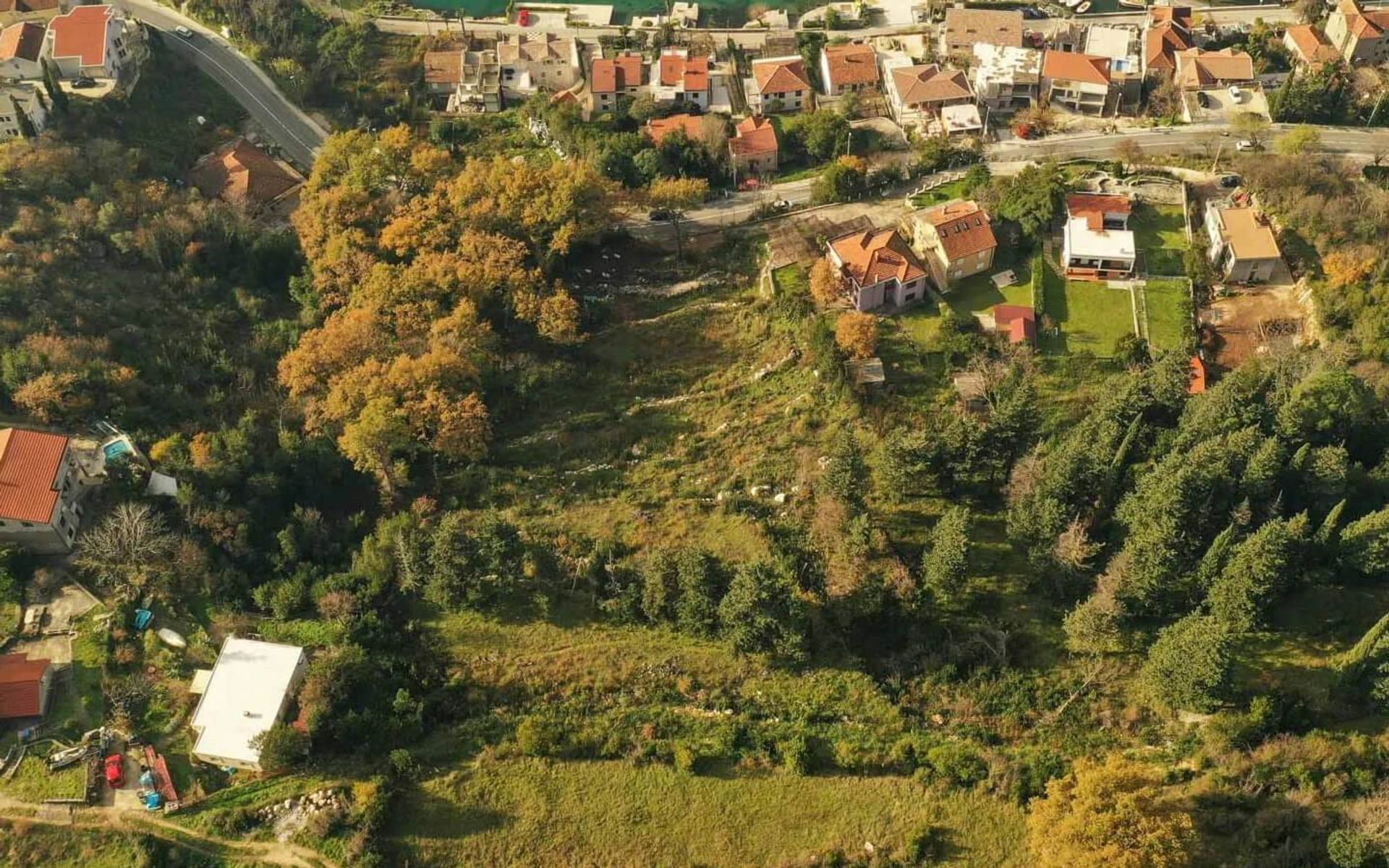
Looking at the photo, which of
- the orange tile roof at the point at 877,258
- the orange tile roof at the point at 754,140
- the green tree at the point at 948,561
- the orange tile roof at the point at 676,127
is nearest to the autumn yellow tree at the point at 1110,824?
the green tree at the point at 948,561

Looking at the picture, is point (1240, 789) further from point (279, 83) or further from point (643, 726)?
point (279, 83)

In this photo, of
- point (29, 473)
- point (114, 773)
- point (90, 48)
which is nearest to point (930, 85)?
point (90, 48)

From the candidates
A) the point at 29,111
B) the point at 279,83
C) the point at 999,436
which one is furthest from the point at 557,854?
the point at 279,83

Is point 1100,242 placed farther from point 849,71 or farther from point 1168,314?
point 849,71

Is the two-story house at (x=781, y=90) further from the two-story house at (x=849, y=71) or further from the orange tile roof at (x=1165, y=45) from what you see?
the orange tile roof at (x=1165, y=45)

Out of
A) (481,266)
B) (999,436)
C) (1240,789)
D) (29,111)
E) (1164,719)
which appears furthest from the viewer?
(29,111)

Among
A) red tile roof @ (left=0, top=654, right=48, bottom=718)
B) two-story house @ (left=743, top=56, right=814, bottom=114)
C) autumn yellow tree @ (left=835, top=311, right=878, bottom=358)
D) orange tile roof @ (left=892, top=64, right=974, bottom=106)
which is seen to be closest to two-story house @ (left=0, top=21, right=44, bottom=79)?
red tile roof @ (left=0, top=654, right=48, bottom=718)
